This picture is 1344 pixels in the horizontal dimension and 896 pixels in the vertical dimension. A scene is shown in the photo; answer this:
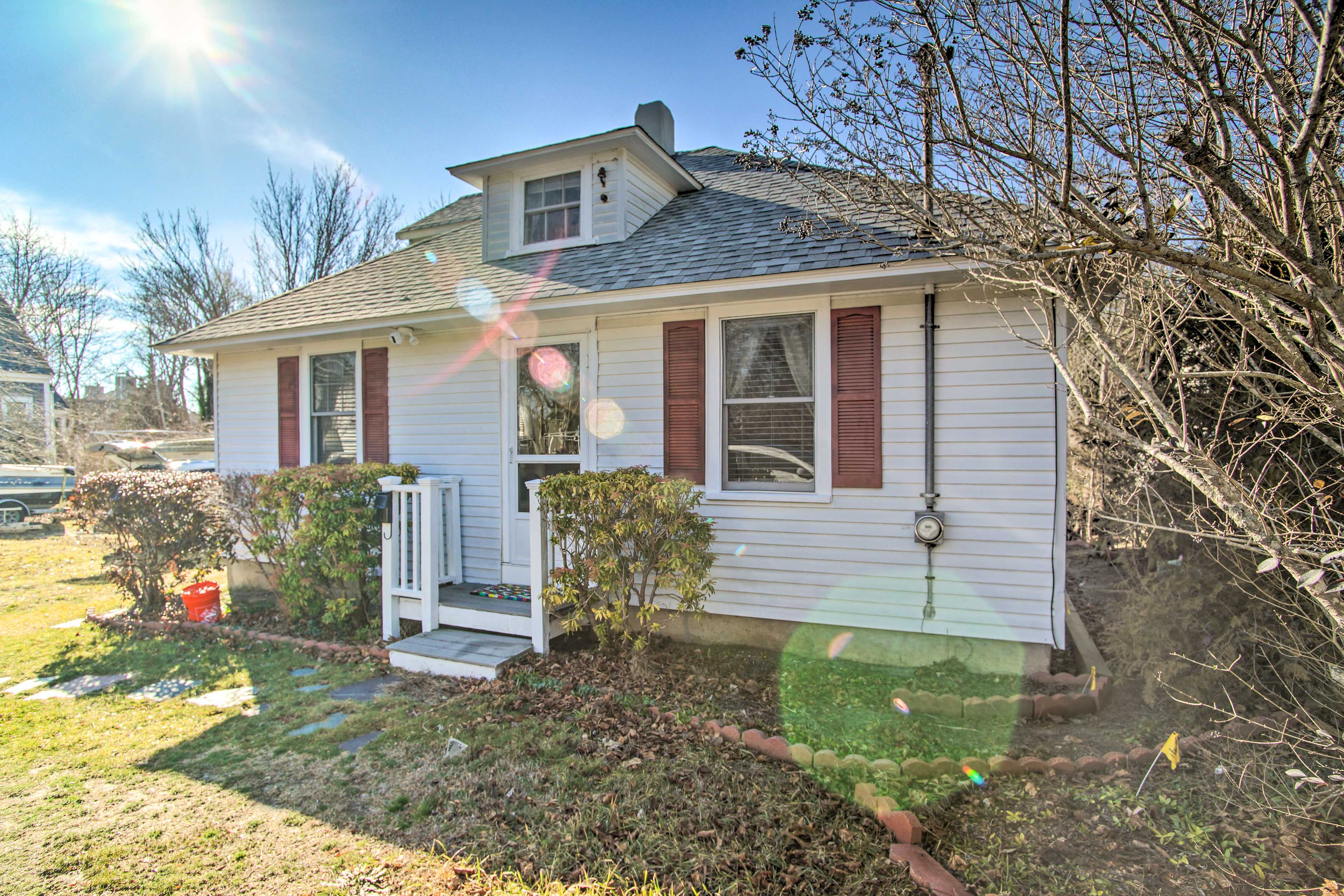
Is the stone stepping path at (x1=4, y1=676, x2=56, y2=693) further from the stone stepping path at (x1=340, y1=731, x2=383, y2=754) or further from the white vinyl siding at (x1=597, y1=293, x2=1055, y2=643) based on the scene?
the white vinyl siding at (x1=597, y1=293, x2=1055, y2=643)

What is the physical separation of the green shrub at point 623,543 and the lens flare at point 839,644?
1.15 m

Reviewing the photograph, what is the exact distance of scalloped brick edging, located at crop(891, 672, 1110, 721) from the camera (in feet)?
13.0

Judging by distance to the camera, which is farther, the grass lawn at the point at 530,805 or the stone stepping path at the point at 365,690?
the stone stepping path at the point at 365,690

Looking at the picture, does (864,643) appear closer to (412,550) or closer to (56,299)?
(412,550)

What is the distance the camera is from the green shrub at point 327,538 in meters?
5.93

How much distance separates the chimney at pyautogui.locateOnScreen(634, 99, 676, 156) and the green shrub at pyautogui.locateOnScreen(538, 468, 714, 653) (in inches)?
217

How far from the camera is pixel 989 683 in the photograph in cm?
455

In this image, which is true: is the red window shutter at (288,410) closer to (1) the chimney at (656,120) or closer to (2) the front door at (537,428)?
(2) the front door at (537,428)

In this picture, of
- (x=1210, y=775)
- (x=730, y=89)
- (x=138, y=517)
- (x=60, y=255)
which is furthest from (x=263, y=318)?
(x=60, y=255)

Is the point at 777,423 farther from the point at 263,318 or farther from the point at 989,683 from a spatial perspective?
the point at 263,318

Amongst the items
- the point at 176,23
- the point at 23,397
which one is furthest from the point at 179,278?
the point at 176,23

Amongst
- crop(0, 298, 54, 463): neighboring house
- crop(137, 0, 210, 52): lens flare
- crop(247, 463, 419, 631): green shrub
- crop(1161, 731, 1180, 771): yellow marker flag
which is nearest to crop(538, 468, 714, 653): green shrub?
crop(247, 463, 419, 631): green shrub

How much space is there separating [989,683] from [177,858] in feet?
16.0

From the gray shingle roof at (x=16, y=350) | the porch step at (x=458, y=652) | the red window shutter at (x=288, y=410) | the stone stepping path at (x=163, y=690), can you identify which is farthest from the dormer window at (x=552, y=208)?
the gray shingle roof at (x=16, y=350)
